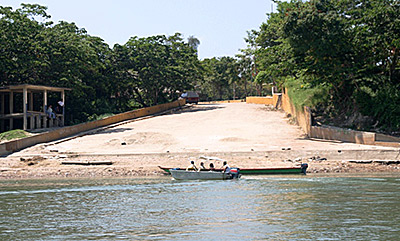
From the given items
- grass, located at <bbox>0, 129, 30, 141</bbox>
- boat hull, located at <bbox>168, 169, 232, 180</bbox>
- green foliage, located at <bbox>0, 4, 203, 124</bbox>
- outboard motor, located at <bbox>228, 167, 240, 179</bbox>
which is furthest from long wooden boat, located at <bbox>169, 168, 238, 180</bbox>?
green foliage, located at <bbox>0, 4, 203, 124</bbox>

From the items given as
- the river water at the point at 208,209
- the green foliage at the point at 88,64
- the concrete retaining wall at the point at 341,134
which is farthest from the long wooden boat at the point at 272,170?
the green foliage at the point at 88,64

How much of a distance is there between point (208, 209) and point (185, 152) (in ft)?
40.5

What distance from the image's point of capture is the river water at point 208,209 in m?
14.0

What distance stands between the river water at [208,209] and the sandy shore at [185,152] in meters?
3.07

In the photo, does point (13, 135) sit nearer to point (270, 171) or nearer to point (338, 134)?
point (270, 171)

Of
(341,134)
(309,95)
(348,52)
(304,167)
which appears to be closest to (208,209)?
(304,167)

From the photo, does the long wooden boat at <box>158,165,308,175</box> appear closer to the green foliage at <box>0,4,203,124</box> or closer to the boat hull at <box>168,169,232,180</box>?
the boat hull at <box>168,169,232,180</box>

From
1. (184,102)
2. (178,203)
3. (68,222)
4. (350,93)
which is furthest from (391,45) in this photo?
(184,102)

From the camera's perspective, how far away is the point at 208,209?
1727 centimetres

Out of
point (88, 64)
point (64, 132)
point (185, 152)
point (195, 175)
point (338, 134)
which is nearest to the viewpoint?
point (195, 175)

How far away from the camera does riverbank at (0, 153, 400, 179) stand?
86.3 ft

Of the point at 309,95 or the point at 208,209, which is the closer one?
the point at 208,209

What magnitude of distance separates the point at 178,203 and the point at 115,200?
2.53 meters

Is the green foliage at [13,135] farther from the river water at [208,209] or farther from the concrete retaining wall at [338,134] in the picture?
the concrete retaining wall at [338,134]
